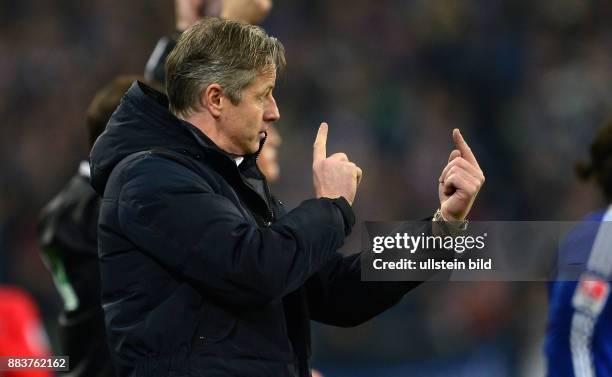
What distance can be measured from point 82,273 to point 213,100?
4.29 ft

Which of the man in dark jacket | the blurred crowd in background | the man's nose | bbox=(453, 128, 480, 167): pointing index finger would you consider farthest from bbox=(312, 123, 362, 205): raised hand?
the blurred crowd in background

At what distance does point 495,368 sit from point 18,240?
9.82 ft

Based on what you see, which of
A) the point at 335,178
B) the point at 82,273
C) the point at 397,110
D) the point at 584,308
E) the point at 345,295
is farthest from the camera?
the point at 397,110

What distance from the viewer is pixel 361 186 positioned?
689 centimetres

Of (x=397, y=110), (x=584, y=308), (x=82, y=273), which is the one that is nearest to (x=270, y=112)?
(x=584, y=308)

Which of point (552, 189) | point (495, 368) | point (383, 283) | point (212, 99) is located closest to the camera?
point (212, 99)

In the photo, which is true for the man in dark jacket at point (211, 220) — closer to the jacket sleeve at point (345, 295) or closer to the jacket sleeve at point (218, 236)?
the jacket sleeve at point (218, 236)

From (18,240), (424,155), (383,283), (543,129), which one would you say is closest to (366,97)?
(424,155)

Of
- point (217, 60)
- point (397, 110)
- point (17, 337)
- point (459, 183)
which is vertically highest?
point (397, 110)

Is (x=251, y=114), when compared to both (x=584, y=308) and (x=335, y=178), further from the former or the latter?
(x=584, y=308)

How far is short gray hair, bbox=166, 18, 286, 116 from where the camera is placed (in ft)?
7.28

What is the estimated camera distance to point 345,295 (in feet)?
8.21

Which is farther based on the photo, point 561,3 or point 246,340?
point 561,3

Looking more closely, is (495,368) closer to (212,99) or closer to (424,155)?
(424,155)
